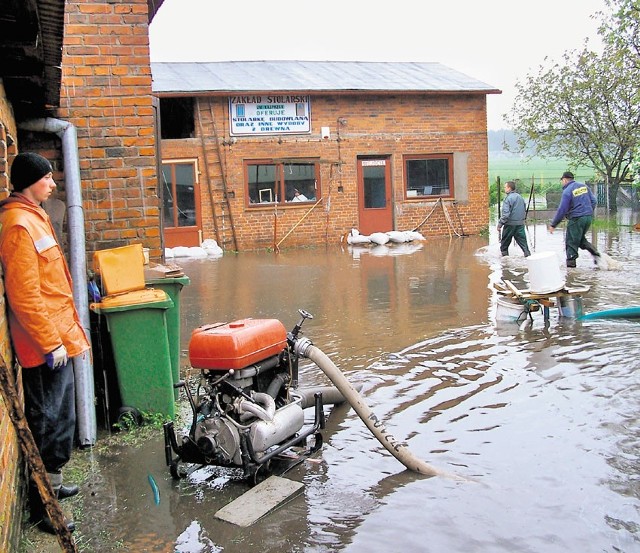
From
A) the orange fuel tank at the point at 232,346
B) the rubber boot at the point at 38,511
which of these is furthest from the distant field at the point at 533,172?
the rubber boot at the point at 38,511

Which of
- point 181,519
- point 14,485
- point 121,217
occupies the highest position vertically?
point 121,217

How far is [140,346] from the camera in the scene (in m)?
5.29

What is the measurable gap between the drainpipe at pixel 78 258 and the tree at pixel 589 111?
22.8 meters

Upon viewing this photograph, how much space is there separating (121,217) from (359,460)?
2877mm

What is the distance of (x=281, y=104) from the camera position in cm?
2120

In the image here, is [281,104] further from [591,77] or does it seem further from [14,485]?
[14,485]

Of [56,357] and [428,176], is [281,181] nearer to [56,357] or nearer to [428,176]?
[428,176]

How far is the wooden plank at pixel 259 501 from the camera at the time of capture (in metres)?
3.95

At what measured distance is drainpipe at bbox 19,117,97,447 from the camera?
4992 millimetres

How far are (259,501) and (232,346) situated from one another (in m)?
0.91

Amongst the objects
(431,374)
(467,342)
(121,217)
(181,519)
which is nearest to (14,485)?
(181,519)

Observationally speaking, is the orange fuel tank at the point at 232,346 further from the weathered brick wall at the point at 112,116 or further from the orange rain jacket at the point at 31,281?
the weathered brick wall at the point at 112,116

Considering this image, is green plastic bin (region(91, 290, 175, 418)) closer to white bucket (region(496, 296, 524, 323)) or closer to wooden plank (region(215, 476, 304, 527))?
wooden plank (region(215, 476, 304, 527))

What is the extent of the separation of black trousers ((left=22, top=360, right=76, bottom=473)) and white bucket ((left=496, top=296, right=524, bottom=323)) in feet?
19.3
